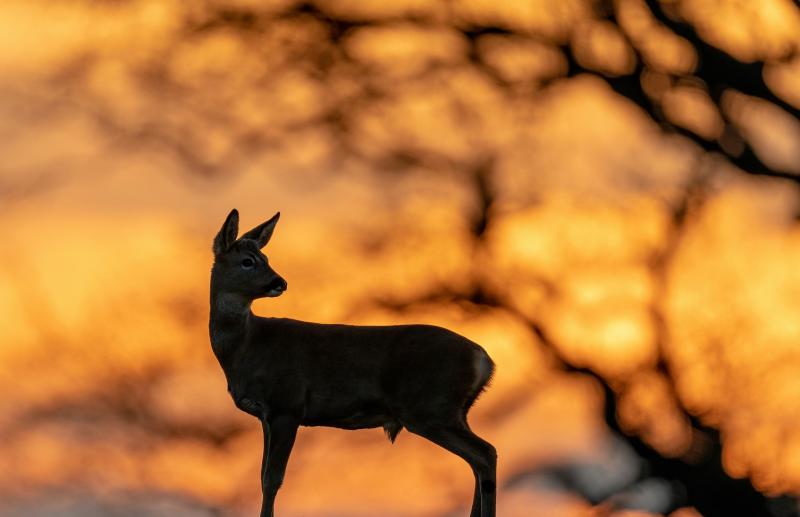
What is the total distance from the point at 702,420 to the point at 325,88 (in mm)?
4115

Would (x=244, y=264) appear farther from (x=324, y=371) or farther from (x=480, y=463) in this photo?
(x=480, y=463)

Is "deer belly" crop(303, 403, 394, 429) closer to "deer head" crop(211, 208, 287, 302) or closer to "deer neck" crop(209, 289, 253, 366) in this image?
"deer neck" crop(209, 289, 253, 366)

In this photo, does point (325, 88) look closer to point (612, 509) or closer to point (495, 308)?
point (495, 308)

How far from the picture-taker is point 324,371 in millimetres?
24859

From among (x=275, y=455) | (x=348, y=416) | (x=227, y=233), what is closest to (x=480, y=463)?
(x=348, y=416)

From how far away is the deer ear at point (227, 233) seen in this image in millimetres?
24953

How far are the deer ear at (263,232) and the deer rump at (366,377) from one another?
0.78m

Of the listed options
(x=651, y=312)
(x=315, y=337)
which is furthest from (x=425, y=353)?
(x=651, y=312)

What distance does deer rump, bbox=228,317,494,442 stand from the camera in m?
24.6

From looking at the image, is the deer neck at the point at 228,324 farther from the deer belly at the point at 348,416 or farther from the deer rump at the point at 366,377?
the deer belly at the point at 348,416

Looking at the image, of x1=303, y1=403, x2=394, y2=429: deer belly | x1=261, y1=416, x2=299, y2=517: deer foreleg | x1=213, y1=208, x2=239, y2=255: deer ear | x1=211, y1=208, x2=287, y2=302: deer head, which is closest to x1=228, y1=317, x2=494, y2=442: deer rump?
x1=303, y1=403, x2=394, y2=429: deer belly

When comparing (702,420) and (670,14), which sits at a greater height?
(670,14)

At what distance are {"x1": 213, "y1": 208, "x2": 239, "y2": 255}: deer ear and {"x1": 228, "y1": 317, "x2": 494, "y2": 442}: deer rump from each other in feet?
2.46

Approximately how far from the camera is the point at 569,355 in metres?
26.5
